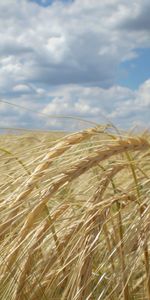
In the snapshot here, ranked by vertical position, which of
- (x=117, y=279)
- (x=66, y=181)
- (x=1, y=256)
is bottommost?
(x=117, y=279)

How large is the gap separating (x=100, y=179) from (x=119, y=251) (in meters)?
0.16

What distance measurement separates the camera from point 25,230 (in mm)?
1142

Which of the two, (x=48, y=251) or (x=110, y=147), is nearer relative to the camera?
(x=110, y=147)

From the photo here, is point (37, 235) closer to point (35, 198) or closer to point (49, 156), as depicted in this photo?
point (35, 198)

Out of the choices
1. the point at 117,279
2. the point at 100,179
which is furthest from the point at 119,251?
the point at 100,179

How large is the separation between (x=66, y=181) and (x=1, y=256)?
8.6 inches

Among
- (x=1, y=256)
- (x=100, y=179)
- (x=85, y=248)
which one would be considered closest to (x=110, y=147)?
(x=100, y=179)

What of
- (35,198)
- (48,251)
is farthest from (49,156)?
(48,251)

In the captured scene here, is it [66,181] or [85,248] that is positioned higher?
[66,181]

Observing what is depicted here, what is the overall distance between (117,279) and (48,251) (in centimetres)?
19

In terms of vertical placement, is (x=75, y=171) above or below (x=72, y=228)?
above

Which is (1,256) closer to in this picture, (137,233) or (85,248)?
(85,248)

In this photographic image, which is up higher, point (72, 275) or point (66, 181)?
point (66, 181)

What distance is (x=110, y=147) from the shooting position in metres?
1.13
